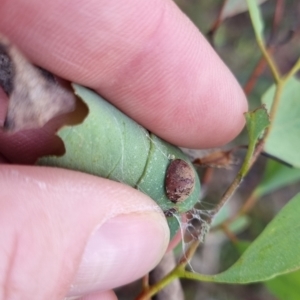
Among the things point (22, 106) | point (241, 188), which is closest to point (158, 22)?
point (22, 106)

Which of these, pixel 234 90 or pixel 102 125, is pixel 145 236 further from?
pixel 234 90

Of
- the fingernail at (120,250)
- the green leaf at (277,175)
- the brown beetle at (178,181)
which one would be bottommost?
the green leaf at (277,175)

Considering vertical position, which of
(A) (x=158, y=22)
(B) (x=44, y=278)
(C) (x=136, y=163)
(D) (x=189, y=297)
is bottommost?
(D) (x=189, y=297)

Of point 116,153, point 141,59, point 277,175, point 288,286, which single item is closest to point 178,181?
point 116,153

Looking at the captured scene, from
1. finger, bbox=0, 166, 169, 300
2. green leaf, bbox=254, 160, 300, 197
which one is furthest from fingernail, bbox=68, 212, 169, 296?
green leaf, bbox=254, 160, 300, 197

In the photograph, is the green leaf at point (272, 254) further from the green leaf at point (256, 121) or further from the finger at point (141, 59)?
the finger at point (141, 59)

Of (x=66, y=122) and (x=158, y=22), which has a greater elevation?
(x=158, y=22)

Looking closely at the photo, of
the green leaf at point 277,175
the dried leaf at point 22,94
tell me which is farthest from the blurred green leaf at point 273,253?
the green leaf at point 277,175
